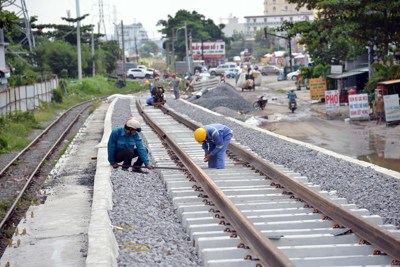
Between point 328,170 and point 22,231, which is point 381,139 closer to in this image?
point 328,170

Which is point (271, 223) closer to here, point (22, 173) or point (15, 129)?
point (22, 173)

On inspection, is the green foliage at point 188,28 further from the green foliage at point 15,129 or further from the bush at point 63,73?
the green foliage at point 15,129

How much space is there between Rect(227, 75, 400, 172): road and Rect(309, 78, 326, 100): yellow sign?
1.22 meters

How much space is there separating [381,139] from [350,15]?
8788mm

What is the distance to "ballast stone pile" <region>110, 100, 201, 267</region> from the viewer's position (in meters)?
7.87

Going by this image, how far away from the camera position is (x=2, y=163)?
20.2 metres

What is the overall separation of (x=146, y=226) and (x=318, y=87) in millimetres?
34697

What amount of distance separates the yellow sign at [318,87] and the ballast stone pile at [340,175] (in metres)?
22.9

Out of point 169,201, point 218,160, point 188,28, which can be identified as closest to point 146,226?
point 169,201

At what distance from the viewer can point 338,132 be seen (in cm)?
2716

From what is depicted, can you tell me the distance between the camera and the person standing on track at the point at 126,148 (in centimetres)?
1390

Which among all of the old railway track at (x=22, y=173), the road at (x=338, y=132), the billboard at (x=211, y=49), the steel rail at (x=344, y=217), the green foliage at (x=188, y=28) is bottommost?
the road at (x=338, y=132)

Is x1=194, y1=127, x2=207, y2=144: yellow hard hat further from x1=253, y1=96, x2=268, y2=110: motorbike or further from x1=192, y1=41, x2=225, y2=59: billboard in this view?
x1=192, y1=41, x2=225, y2=59: billboard

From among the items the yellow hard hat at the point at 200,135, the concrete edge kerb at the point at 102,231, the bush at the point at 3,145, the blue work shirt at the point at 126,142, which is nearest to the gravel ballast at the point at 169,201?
the concrete edge kerb at the point at 102,231
